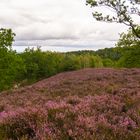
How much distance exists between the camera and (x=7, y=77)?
46438mm

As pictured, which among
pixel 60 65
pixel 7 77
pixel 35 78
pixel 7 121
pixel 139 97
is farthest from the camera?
pixel 60 65

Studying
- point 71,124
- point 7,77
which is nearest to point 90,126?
point 71,124

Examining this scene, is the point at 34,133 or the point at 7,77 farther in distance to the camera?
the point at 7,77

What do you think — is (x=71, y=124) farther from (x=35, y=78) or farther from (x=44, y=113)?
(x=35, y=78)

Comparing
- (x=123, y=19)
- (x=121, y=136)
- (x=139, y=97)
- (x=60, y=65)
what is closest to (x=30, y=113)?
(x=121, y=136)

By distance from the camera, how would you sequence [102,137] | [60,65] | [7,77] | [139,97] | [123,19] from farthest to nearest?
[60,65]
[7,77]
[123,19]
[139,97]
[102,137]

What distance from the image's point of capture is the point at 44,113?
6.09 m

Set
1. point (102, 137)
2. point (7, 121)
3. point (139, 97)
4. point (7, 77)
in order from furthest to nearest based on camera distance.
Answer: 1. point (7, 77)
2. point (139, 97)
3. point (7, 121)
4. point (102, 137)

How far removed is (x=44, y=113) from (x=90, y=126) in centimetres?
106

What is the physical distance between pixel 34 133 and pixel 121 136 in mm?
1223

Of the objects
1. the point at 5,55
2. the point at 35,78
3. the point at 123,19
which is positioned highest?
the point at 123,19

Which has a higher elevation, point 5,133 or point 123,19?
point 123,19

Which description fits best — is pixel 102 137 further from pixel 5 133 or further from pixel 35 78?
pixel 35 78

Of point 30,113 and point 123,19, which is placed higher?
point 123,19
